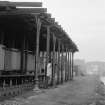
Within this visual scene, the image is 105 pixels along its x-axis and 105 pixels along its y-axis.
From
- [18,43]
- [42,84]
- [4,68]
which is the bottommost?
[42,84]

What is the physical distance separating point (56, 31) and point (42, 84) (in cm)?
552

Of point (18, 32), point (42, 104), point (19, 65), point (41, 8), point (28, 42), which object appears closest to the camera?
point (42, 104)

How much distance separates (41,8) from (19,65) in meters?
8.85

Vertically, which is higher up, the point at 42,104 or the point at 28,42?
the point at 28,42

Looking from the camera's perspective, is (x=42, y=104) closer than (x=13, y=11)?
Yes

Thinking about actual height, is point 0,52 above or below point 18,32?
below

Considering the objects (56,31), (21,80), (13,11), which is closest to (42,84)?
(21,80)

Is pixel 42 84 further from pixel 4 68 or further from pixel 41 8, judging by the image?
pixel 41 8

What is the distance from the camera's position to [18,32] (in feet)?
87.4

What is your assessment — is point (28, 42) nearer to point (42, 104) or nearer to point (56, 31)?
point (56, 31)

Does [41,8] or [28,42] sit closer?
[41,8]

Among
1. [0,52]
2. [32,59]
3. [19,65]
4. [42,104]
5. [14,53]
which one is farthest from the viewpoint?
[32,59]

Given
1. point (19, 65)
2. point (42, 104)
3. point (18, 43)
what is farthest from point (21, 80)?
point (42, 104)

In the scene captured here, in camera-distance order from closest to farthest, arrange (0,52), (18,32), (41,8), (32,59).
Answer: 1. (41,8)
2. (0,52)
3. (18,32)
4. (32,59)
